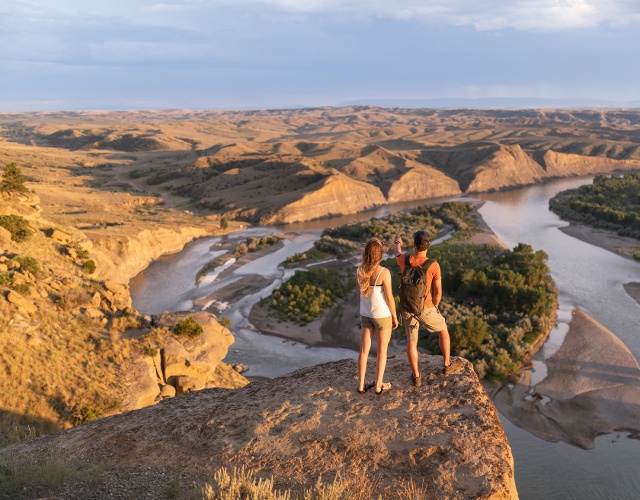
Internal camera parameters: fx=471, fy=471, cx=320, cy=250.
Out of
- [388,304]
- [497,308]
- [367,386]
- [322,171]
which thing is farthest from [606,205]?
[388,304]

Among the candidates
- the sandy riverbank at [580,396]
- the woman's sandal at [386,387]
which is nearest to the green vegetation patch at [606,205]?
the sandy riverbank at [580,396]

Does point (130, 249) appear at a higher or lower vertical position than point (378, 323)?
Answer: lower

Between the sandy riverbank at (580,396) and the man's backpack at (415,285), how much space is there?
680 inches

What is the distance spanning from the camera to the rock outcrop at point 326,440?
776 centimetres

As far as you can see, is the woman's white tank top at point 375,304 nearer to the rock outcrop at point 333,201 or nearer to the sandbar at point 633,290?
the sandbar at point 633,290

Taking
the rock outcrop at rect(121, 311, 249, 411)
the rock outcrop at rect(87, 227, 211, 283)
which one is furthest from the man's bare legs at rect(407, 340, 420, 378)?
the rock outcrop at rect(87, 227, 211, 283)

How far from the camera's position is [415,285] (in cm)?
930

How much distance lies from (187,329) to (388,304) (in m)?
15.0

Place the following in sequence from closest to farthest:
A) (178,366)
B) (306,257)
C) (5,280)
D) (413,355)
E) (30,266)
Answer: (413,355) → (178,366) → (5,280) → (30,266) → (306,257)

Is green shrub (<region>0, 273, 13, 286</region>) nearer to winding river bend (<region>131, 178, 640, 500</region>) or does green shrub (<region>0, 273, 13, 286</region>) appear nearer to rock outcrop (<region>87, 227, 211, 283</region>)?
winding river bend (<region>131, 178, 640, 500</region>)

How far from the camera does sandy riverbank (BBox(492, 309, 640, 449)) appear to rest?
22.9 meters

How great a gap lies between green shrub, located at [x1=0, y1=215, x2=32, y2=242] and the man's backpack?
92.2 ft

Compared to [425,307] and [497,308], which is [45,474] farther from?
[497,308]

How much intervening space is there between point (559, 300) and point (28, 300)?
38.2 meters
